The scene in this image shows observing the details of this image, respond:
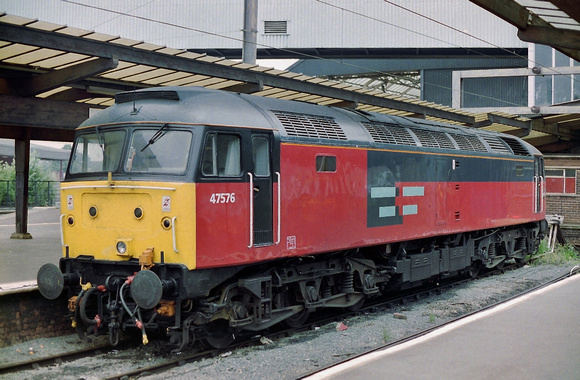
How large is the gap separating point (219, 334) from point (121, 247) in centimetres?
187

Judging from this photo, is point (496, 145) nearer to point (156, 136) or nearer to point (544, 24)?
point (544, 24)

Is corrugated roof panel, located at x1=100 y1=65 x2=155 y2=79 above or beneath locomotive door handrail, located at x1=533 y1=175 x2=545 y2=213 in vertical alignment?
above

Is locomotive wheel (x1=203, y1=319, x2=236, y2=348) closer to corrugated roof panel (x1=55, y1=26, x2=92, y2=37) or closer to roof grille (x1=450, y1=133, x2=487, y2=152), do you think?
corrugated roof panel (x1=55, y1=26, x2=92, y2=37)

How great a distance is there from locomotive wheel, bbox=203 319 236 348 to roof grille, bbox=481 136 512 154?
872 centimetres

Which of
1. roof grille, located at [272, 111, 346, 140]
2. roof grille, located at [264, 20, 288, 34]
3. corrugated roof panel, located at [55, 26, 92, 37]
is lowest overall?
roof grille, located at [272, 111, 346, 140]

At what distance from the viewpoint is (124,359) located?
853 cm

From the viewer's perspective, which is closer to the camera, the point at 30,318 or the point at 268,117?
the point at 268,117

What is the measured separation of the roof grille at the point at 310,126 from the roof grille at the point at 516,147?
24.8 ft

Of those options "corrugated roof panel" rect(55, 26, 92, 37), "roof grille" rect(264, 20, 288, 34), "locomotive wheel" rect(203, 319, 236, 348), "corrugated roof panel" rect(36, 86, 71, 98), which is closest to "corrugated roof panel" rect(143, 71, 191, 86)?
"corrugated roof panel" rect(36, 86, 71, 98)

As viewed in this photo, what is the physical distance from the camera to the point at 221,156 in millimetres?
8164

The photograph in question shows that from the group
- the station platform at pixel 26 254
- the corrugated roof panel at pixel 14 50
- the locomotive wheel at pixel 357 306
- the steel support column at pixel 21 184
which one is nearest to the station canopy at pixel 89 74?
the corrugated roof panel at pixel 14 50

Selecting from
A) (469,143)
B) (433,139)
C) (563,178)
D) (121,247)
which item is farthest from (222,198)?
(563,178)

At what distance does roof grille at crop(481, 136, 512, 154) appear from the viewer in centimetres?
1516

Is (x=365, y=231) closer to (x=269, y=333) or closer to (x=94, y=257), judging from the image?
(x=269, y=333)
